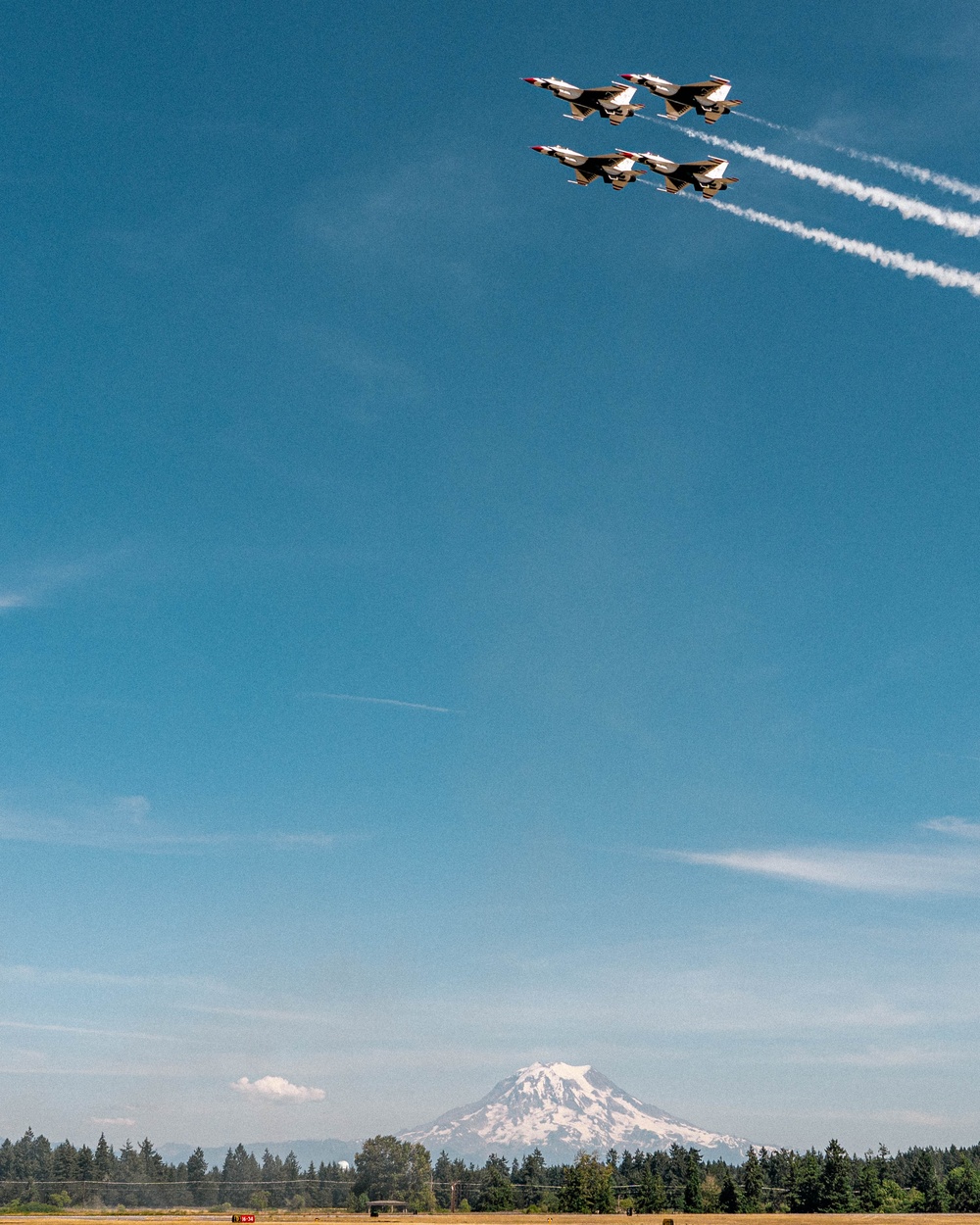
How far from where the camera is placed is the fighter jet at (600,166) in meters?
111

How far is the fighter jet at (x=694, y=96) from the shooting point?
103m

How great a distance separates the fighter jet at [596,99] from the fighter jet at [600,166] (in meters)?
4.39

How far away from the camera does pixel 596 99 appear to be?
106688mm

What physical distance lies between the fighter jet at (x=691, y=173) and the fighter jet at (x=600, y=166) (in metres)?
0.87

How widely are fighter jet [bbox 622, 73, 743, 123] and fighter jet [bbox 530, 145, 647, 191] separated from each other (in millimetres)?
7159

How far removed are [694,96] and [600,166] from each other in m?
12.1

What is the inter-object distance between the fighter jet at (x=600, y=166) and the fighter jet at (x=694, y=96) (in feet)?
23.5

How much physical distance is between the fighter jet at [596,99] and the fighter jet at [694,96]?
2183 mm

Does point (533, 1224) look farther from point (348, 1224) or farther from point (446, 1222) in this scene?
point (348, 1224)

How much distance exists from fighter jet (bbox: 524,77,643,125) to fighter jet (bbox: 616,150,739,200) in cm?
510

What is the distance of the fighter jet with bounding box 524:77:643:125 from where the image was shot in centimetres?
10625

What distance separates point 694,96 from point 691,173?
7772mm

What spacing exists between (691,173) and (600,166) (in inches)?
380

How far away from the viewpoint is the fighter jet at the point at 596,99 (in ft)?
349
